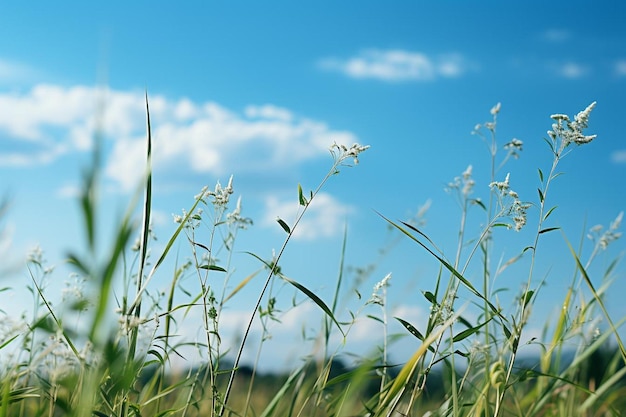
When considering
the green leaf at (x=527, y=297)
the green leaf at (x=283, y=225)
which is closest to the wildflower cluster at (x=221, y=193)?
the green leaf at (x=283, y=225)

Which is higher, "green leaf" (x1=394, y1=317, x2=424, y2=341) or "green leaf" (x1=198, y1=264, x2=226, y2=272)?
"green leaf" (x1=198, y1=264, x2=226, y2=272)

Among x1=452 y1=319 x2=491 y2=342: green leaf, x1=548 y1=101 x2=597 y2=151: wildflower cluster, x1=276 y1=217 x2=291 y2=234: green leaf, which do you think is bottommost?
x1=452 y1=319 x2=491 y2=342: green leaf

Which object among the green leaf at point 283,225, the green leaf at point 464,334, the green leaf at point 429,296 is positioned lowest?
the green leaf at point 464,334

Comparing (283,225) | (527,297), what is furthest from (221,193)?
(527,297)

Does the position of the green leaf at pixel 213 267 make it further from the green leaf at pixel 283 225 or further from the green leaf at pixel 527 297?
the green leaf at pixel 527 297

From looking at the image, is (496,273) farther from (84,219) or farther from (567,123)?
(84,219)

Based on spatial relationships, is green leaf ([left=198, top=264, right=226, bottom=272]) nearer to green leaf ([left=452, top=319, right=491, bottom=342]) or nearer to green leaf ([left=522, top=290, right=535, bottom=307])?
green leaf ([left=452, top=319, right=491, bottom=342])

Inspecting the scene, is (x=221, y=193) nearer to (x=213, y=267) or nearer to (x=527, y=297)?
(x=213, y=267)

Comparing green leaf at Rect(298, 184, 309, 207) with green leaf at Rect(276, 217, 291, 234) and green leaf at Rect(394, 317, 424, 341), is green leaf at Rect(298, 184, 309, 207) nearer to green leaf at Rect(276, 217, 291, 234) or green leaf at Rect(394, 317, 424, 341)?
green leaf at Rect(276, 217, 291, 234)

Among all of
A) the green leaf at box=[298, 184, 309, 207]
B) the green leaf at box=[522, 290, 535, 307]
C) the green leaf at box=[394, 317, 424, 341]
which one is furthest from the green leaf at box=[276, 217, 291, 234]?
the green leaf at box=[522, 290, 535, 307]

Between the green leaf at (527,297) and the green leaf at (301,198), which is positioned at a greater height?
the green leaf at (301,198)

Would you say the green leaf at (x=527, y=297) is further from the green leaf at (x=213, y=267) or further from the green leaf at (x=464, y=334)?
the green leaf at (x=213, y=267)

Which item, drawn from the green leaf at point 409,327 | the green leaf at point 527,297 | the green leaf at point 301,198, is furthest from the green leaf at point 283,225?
the green leaf at point 527,297

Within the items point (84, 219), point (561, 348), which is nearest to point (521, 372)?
point (561, 348)
